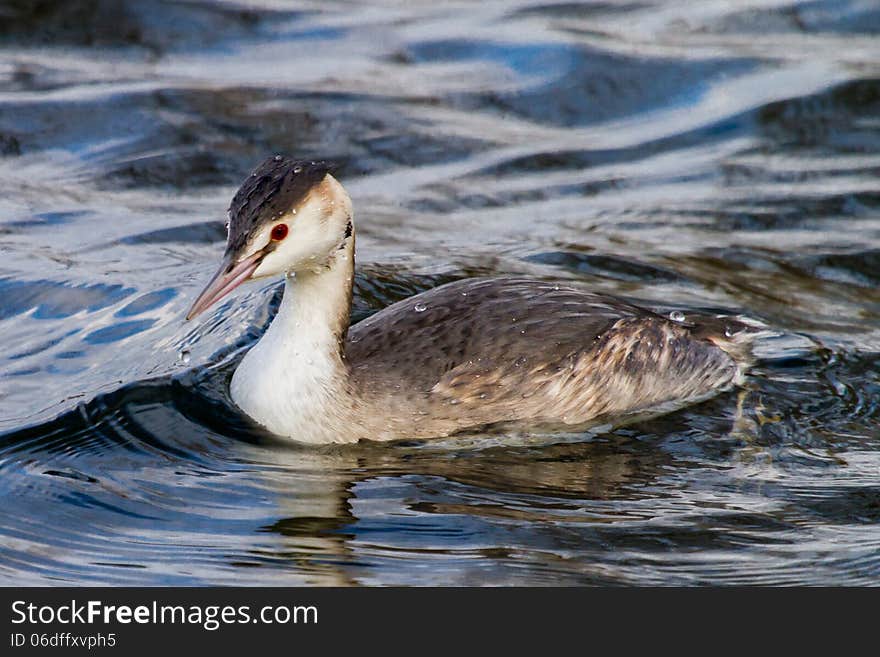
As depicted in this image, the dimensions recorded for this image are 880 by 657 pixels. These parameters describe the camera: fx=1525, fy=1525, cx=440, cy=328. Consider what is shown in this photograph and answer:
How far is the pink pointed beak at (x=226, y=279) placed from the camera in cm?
646

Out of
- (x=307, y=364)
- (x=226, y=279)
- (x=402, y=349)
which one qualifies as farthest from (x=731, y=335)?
(x=226, y=279)

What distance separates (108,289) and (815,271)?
14.3ft

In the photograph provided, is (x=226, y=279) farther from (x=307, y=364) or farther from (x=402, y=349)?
(x=402, y=349)

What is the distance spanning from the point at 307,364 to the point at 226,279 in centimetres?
73

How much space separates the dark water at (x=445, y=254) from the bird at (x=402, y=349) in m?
0.16

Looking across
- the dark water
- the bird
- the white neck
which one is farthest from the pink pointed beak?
the dark water

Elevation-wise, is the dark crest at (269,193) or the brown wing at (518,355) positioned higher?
the dark crest at (269,193)

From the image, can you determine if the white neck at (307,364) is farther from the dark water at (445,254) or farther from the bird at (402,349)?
the dark water at (445,254)

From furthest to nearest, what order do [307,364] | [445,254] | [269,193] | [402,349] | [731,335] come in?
[445,254] < [731,335] < [402,349] < [307,364] < [269,193]

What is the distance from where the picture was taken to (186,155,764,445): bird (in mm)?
6816

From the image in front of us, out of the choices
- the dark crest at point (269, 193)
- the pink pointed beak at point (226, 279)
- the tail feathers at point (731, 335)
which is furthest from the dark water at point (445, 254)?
the dark crest at point (269, 193)

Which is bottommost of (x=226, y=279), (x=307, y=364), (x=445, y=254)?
(x=307, y=364)

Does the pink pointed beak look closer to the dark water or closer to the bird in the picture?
the bird

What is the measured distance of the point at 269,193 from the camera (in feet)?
22.0
